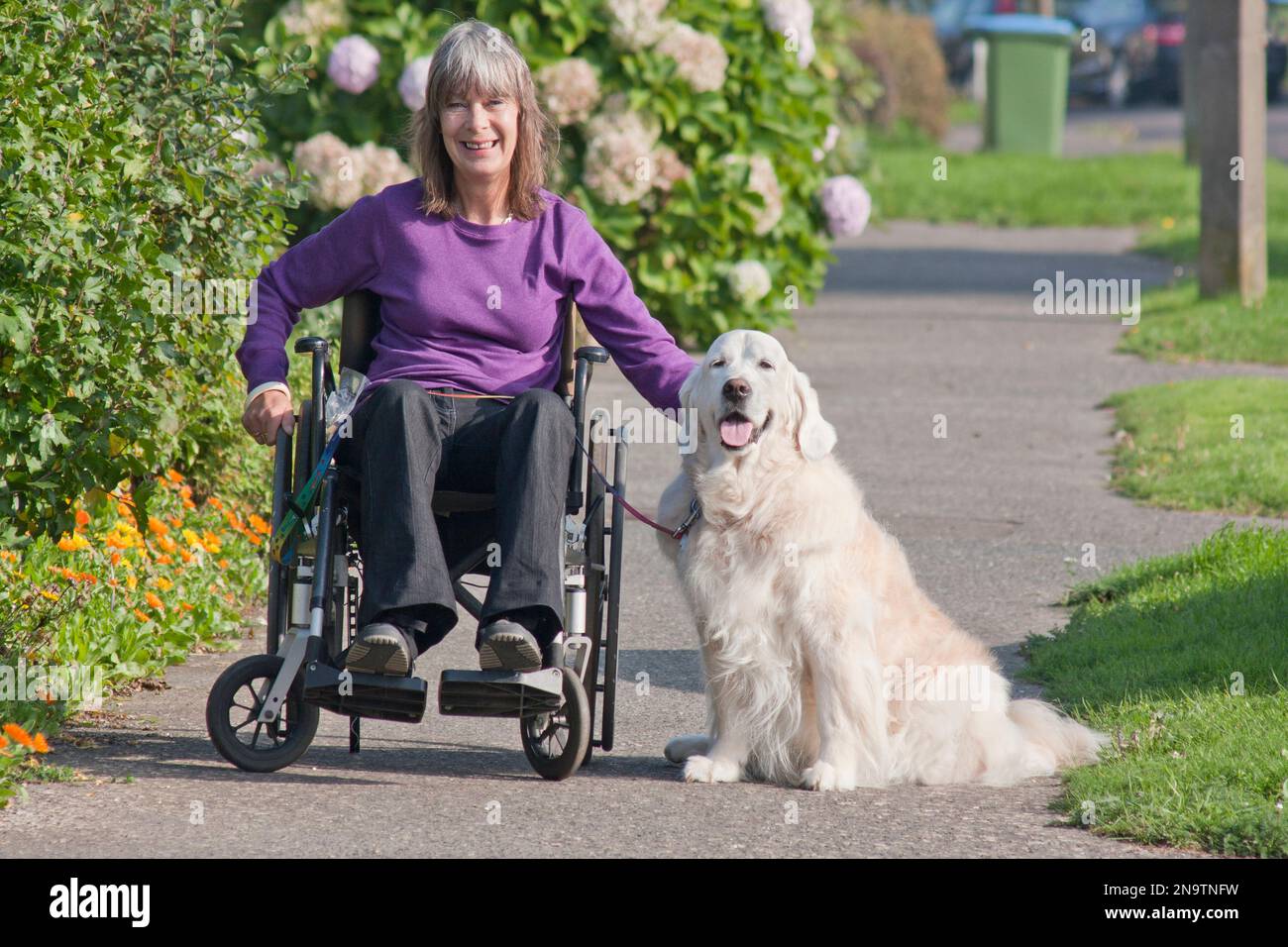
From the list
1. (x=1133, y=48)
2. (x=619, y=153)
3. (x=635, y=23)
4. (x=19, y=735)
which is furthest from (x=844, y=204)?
(x=1133, y=48)

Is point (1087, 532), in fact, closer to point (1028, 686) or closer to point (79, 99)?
point (1028, 686)

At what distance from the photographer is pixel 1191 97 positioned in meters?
22.6

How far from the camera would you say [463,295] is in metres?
4.98

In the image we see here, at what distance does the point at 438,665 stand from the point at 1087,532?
10.4 ft

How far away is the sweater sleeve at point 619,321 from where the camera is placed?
511 cm

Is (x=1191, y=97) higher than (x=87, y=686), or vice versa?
(x=1191, y=97)

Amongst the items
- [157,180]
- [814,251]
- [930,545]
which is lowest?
[930,545]

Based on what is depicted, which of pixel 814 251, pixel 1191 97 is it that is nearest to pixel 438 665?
pixel 814 251

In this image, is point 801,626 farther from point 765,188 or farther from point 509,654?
point 765,188

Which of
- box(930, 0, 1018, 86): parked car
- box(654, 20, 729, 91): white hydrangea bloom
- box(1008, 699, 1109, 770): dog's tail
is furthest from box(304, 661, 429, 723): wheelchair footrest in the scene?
box(930, 0, 1018, 86): parked car

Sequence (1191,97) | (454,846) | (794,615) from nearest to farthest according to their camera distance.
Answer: (454,846) < (794,615) < (1191,97)

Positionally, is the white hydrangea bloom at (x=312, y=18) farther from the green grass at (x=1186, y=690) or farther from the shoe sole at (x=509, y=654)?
the shoe sole at (x=509, y=654)

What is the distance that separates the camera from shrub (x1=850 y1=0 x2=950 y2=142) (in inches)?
1131

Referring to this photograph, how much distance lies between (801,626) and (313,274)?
1.59 m
